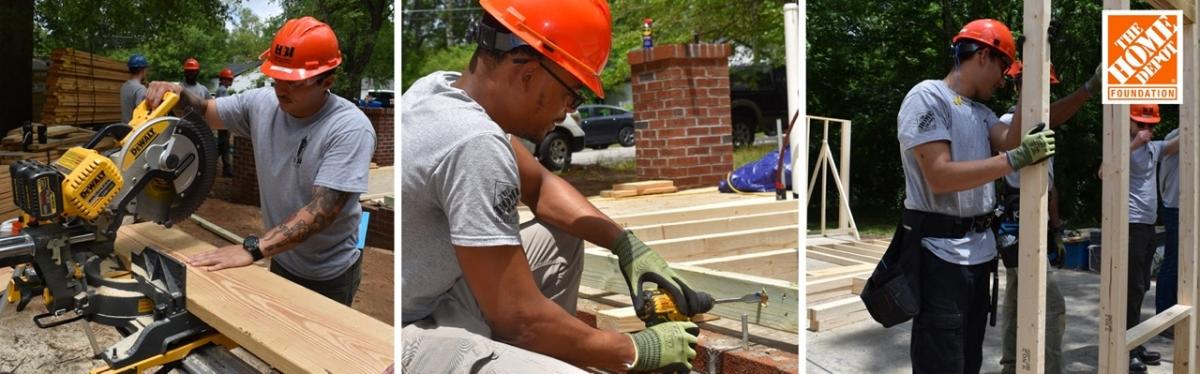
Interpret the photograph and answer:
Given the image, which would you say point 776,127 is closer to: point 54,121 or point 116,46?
→ point 116,46

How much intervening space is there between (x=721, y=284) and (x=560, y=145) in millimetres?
572

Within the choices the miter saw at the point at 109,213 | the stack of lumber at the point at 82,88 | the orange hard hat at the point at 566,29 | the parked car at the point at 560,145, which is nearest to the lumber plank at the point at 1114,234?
the parked car at the point at 560,145

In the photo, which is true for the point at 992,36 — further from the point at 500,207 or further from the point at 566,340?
the point at 500,207

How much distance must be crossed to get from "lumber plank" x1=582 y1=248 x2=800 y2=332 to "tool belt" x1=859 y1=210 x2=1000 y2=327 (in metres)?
1.40

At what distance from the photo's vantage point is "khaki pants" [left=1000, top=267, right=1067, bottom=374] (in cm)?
372

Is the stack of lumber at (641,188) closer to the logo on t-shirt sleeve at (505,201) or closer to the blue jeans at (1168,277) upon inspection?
the logo on t-shirt sleeve at (505,201)

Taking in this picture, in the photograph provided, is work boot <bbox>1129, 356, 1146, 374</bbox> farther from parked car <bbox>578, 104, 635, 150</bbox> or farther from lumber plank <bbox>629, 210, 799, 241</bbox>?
parked car <bbox>578, 104, 635, 150</bbox>

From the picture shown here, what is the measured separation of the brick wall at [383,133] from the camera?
1.92 m

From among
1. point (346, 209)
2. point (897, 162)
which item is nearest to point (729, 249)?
point (346, 209)

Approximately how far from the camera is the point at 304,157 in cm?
245

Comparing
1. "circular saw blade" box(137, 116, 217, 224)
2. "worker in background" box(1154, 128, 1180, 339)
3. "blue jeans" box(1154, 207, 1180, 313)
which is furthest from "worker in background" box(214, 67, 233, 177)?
"blue jeans" box(1154, 207, 1180, 313)

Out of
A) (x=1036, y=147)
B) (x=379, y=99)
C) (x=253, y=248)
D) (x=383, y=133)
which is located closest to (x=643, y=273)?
(x=379, y=99)

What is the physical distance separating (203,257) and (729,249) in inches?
79.8

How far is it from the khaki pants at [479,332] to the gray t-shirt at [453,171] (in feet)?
0.31
